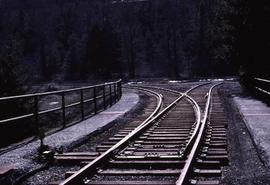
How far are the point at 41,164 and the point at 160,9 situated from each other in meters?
106

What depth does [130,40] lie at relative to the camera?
101m

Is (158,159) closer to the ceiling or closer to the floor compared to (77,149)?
closer to the ceiling

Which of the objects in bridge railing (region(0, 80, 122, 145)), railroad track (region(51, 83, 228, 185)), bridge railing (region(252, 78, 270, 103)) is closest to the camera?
railroad track (region(51, 83, 228, 185))

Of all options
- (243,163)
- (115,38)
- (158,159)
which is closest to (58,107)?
(158,159)

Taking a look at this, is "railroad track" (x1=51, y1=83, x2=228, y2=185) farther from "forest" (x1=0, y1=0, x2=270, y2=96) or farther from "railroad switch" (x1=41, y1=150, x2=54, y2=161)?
"forest" (x1=0, y1=0, x2=270, y2=96)

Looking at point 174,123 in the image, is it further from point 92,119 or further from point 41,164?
point 41,164

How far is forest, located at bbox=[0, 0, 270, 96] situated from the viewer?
28000 mm

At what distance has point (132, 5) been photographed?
400 feet

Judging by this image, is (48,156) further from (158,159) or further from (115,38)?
(115,38)

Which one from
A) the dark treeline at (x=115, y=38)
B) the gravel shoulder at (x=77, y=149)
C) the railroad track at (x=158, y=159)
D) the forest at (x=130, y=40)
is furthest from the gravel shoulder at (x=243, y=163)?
the dark treeline at (x=115, y=38)

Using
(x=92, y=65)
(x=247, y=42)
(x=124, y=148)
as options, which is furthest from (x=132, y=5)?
(x=124, y=148)

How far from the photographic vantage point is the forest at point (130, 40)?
91.9ft

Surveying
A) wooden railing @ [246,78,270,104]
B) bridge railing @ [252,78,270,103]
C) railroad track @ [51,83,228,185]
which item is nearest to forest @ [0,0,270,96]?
wooden railing @ [246,78,270,104]

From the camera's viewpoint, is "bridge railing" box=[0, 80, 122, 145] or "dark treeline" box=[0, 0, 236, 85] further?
"dark treeline" box=[0, 0, 236, 85]
